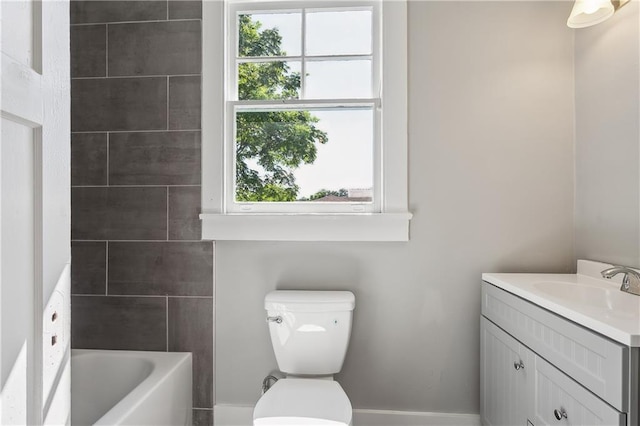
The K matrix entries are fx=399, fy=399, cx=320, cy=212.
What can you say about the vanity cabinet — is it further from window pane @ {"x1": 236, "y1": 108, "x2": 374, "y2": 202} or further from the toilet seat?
window pane @ {"x1": 236, "y1": 108, "x2": 374, "y2": 202}

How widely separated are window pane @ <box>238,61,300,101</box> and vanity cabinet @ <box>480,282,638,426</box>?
4.40 ft

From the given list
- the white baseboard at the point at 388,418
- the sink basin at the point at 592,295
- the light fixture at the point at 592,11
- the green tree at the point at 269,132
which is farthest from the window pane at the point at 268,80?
the white baseboard at the point at 388,418

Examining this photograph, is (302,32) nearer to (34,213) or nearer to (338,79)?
(338,79)

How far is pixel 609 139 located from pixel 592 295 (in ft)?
2.06

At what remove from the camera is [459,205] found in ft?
6.23

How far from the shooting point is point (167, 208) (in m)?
2.00

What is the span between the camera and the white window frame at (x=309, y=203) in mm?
1885

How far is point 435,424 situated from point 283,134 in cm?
159

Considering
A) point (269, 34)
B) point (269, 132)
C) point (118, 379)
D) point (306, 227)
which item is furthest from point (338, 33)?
point (118, 379)

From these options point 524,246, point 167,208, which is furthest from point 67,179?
point 524,246

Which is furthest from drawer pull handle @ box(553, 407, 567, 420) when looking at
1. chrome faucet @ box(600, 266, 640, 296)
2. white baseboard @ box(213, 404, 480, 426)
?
white baseboard @ box(213, 404, 480, 426)

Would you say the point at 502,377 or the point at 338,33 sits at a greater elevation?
the point at 338,33

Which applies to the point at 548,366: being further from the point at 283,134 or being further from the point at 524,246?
the point at 283,134

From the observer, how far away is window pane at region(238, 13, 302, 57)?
2033 millimetres
